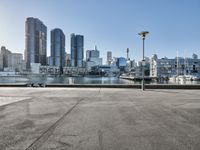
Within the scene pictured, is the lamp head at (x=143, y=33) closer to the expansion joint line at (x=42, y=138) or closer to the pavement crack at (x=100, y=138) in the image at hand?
the expansion joint line at (x=42, y=138)

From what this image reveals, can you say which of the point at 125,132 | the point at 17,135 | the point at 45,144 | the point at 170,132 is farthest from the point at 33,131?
the point at 170,132

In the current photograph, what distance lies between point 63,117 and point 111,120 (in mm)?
2081

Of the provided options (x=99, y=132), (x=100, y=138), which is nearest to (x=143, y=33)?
(x=99, y=132)

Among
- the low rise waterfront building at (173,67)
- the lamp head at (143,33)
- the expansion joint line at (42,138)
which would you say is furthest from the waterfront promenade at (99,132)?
the low rise waterfront building at (173,67)

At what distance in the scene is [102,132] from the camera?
6.24m

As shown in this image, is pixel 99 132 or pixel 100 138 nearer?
pixel 100 138

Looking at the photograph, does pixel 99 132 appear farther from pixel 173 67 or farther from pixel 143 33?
pixel 173 67

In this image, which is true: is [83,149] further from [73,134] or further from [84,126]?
[84,126]

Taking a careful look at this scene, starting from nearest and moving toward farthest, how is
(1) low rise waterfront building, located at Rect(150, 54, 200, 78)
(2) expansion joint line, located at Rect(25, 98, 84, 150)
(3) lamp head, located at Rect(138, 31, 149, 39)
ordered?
1. (2) expansion joint line, located at Rect(25, 98, 84, 150)
2. (3) lamp head, located at Rect(138, 31, 149, 39)
3. (1) low rise waterfront building, located at Rect(150, 54, 200, 78)

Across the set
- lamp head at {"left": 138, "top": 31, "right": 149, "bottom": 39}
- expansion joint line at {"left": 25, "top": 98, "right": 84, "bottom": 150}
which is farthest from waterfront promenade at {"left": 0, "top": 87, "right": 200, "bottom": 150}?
lamp head at {"left": 138, "top": 31, "right": 149, "bottom": 39}

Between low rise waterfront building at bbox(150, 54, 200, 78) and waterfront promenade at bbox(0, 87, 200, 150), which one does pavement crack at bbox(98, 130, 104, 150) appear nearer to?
waterfront promenade at bbox(0, 87, 200, 150)

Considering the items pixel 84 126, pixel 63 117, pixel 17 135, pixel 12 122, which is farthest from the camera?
pixel 63 117

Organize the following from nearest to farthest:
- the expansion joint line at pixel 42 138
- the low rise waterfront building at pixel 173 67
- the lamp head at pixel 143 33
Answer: the expansion joint line at pixel 42 138
the lamp head at pixel 143 33
the low rise waterfront building at pixel 173 67

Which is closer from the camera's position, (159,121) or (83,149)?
(83,149)
